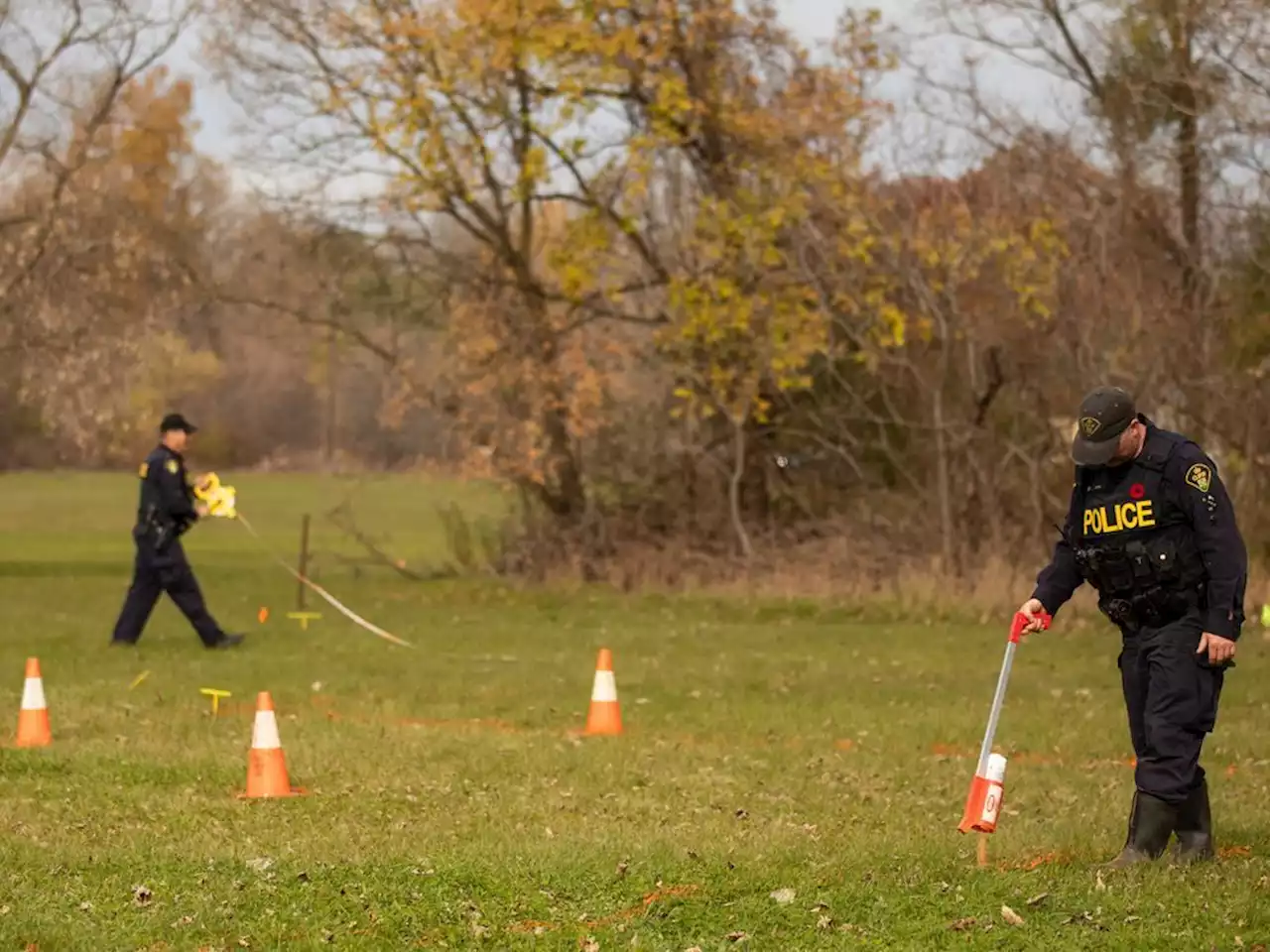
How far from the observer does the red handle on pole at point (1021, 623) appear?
6750 millimetres

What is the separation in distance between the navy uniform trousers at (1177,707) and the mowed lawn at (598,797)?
0.39 metres

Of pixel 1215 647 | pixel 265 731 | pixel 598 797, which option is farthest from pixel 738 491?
pixel 1215 647

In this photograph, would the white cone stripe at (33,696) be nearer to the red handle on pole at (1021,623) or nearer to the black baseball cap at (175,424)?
the black baseball cap at (175,424)

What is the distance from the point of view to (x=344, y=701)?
41.0 feet

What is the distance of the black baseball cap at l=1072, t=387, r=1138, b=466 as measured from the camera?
6.54 metres

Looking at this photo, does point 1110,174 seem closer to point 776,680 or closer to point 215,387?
point 776,680

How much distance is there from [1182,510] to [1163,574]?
27 cm

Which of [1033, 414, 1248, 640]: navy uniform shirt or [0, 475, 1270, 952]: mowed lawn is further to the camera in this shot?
[1033, 414, 1248, 640]: navy uniform shirt

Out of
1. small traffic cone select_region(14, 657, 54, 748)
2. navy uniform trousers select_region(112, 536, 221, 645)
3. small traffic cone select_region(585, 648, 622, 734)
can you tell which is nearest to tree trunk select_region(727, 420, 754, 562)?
navy uniform trousers select_region(112, 536, 221, 645)

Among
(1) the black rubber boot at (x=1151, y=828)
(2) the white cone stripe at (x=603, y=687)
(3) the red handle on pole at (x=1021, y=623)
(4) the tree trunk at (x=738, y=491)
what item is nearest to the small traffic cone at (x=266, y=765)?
(2) the white cone stripe at (x=603, y=687)

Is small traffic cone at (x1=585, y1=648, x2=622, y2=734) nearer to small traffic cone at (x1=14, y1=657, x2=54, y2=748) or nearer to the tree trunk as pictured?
small traffic cone at (x1=14, y1=657, x2=54, y2=748)

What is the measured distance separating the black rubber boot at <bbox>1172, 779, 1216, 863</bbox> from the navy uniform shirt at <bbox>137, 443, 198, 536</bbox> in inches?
408

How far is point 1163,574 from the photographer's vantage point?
6.59 metres

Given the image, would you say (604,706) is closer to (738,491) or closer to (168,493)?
(168,493)
